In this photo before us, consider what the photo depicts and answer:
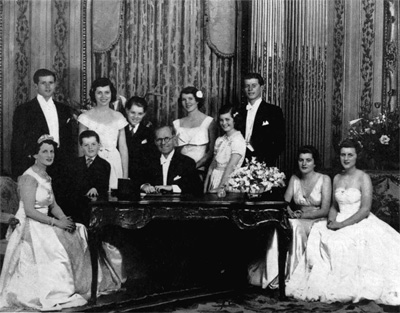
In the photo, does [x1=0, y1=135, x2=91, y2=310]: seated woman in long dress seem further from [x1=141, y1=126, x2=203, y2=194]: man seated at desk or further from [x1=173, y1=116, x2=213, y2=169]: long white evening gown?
[x1=173, y1=116, x2=213, y2=169]: long white evening gown

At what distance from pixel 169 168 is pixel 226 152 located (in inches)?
24.5

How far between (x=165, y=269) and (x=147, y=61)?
281cm

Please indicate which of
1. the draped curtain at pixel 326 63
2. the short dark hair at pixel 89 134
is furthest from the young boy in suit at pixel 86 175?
the draped curtain at pixel 326 63

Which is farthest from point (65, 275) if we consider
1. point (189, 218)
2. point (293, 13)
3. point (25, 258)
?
point (293, 13)

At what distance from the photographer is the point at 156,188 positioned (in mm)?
5344

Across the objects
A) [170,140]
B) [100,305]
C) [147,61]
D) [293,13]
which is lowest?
[100,305]

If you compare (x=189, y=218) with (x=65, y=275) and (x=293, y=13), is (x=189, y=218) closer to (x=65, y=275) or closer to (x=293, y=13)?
(x=65, y=275)

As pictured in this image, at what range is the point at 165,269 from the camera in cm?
539

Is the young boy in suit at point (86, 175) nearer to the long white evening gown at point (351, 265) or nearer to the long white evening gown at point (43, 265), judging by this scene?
the long white evening gown at point (43, 265)

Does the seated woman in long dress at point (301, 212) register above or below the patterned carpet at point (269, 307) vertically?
above

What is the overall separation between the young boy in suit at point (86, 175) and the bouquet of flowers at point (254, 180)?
112cm

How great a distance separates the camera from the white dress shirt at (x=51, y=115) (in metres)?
6.05

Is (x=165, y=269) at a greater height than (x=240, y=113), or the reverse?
(x=240, y=113)

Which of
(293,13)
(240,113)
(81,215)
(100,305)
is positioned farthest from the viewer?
(293,13)
